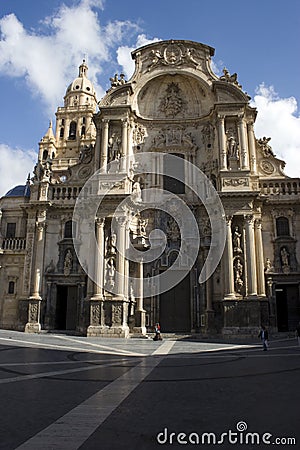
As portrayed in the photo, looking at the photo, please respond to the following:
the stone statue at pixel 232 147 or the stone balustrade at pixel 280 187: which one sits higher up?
the stone statue at pixel 232 147

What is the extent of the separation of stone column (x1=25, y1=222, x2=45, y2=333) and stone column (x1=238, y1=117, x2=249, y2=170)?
15.4 metres

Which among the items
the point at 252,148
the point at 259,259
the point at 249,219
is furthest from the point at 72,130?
the point at 259,259

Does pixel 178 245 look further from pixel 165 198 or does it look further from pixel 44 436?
pixel 44 436

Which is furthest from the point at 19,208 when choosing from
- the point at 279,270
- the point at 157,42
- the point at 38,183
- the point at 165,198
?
the point at 279,270

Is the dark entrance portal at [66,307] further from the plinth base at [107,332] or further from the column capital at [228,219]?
the column capital at [228,219]

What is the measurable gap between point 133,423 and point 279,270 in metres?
24.2

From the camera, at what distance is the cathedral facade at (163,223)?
1070 inches

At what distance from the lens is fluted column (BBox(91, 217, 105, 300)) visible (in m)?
27.1

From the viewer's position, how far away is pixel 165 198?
30.5m

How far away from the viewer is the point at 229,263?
26578 millimetres

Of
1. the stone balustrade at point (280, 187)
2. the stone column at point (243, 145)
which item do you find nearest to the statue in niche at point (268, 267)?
the stone balustrade at point (280, 187)

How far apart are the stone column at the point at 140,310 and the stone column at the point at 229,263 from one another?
5901mm

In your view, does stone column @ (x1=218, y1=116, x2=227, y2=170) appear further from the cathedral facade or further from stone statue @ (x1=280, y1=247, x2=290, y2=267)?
stone statue @ (x1=280, y1=247, x2=290, y2=267)

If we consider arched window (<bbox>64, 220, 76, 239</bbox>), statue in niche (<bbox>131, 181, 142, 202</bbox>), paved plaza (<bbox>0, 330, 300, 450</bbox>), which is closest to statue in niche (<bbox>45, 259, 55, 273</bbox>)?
arched window (<bbox>64, 220, 76, 239</bbox>)
